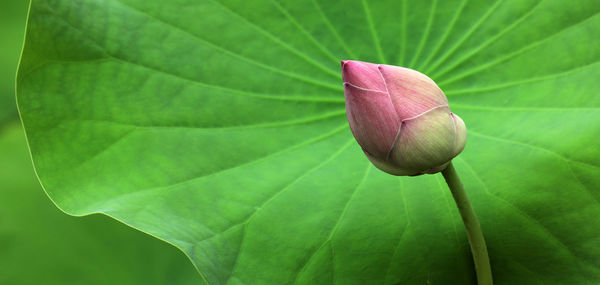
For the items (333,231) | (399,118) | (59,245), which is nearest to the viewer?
(399,118)

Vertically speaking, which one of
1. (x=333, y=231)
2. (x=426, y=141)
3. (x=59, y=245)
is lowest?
(x=59, y=245)

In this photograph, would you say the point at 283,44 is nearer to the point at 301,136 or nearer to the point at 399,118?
the point at 301,136

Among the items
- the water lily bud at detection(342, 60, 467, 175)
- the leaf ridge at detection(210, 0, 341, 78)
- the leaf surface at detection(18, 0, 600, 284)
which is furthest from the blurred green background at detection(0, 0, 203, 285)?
Result: the water lily bud at detection(342, 60, 467, 175)

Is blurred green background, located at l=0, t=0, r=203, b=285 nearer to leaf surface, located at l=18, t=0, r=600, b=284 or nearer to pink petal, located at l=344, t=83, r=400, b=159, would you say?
leaf surface, located at l=18, t=0, r=600, b=284

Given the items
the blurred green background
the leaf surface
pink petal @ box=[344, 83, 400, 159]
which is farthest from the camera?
the blurred green background

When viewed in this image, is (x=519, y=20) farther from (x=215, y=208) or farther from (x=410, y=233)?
(x=215, y=208)

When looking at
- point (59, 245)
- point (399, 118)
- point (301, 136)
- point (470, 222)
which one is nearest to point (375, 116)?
point (399, 118)

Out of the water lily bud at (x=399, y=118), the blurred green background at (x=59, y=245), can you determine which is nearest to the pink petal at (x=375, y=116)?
the water lily bud at (x=399, y=118)

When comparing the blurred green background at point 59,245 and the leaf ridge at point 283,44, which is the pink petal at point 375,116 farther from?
the blurred green background at point 59,245
